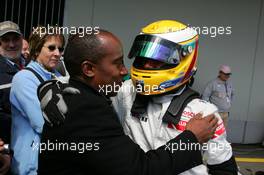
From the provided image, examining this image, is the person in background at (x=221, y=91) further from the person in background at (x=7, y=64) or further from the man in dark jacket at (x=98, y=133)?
the man in dark jacket at (x=98, y=133)

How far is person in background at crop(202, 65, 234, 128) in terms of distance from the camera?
757cm

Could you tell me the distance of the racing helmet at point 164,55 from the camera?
1908 mm

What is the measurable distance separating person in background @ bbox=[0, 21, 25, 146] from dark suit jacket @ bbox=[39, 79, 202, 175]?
4.03 ft

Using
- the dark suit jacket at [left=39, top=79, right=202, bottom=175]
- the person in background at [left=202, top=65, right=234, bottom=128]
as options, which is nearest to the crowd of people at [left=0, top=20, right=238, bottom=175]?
the dark suit jacket at [left=39, top=79, right=202, bottom=175]

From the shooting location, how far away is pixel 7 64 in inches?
108

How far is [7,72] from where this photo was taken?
271cm

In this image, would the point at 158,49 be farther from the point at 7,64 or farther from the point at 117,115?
the point at 7,64

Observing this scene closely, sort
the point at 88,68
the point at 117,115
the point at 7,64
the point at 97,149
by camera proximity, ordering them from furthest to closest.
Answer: the point at 7,64 → the point at 117,115 → the point at 88,68 → the point at 97,149

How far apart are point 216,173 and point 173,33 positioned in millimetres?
709

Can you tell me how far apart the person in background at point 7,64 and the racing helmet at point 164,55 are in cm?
108

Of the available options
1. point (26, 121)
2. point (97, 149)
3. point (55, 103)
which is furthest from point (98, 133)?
point (26, 121)

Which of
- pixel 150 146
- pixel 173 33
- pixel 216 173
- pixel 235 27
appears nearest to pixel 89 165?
pixel 150 146

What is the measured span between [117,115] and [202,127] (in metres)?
0.36

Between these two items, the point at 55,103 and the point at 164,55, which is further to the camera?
the point at 164,55
